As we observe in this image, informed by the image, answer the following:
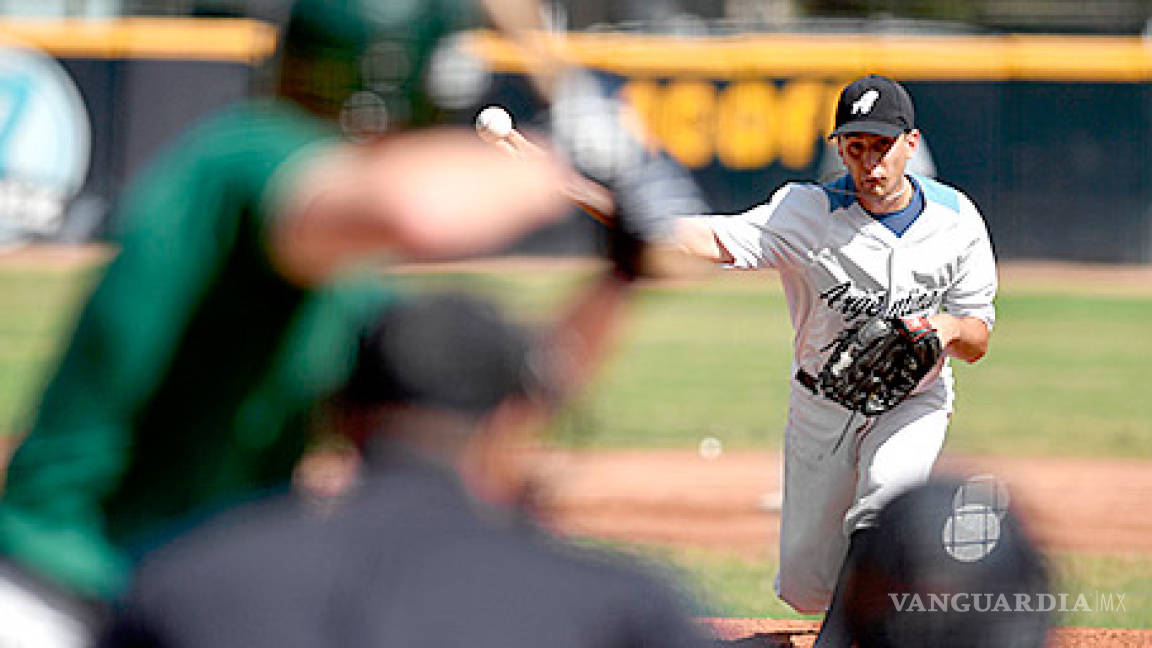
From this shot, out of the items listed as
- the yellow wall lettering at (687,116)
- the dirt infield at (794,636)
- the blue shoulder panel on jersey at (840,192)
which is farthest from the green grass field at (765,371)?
the yellow wall lettering at (687,116)

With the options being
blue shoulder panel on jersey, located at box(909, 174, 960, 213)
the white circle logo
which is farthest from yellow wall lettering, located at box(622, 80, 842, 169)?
the white circle logo

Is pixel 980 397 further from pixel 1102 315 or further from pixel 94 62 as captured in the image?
pixel 94 62

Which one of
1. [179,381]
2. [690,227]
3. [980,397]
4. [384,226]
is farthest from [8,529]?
Result: [980,397]

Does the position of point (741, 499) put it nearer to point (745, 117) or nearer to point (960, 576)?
point (960, 576)

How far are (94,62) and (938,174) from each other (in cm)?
1297

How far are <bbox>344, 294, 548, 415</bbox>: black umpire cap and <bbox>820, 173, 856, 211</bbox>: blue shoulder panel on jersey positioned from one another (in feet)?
10.9

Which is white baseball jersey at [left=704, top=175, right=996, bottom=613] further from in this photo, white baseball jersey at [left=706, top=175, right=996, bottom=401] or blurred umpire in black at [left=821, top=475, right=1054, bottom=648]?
blurred umpire in black at [left=821, top=475, right=1054, bottom=648]

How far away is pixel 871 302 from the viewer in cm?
491

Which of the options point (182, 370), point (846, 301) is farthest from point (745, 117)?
point (182, 370)

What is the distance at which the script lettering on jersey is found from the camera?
4891 mm

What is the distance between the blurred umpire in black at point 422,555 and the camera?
1659 mm

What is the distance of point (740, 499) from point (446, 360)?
7786 mm

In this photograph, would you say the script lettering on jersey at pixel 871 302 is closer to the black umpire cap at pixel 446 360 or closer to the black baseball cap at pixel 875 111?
the black baseball cap at pixel 875 111

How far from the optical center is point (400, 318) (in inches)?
69.0
